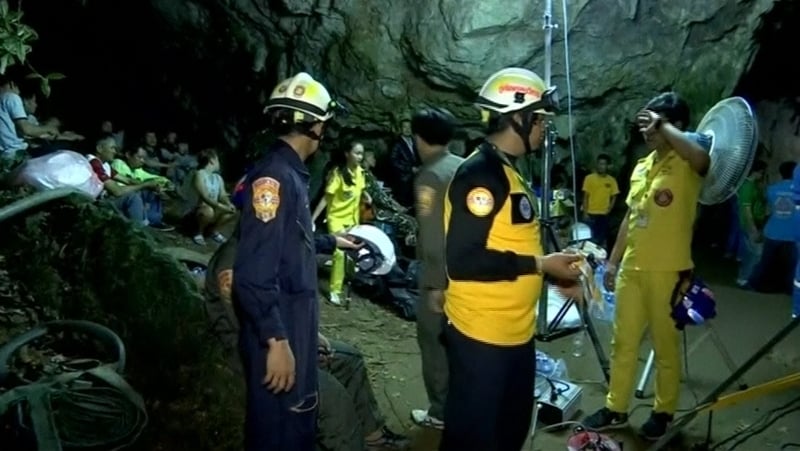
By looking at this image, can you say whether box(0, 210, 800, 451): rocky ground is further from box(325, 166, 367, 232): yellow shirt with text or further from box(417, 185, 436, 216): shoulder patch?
box(417, 185, 436, 216): shoulder patch

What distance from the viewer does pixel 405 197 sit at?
9406mm

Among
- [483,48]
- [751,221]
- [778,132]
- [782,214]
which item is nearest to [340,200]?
[483,48]

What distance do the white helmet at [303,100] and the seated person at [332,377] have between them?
61 cm

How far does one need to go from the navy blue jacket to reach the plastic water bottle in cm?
337

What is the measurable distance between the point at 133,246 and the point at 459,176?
2322mm

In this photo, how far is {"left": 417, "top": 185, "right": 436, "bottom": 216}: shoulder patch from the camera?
4074 mm

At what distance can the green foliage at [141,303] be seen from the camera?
13.4 ft

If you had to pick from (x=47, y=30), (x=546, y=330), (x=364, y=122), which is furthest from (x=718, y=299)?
(x=47, y=30)

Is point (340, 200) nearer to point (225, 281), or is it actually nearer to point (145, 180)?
point (145, 180)

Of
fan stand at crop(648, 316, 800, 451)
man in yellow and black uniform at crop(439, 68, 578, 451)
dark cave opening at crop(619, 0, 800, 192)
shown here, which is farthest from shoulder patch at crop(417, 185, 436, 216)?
dark cave opening at crop(619, 0, 800, 192)

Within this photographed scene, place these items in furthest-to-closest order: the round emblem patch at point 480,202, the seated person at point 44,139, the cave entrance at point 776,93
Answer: the cave entrance at point 776,93 < the seated person at point 44,139 < the round emblem patch at point 480,202

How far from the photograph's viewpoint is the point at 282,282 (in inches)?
115

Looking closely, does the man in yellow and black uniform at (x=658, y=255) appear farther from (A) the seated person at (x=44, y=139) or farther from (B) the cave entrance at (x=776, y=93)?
(B) the cave entrance at (x=776, y=93)

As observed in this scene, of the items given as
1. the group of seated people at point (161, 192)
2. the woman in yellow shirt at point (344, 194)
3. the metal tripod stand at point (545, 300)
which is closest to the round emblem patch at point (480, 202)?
the metal tripod stand at point (545, 300)
